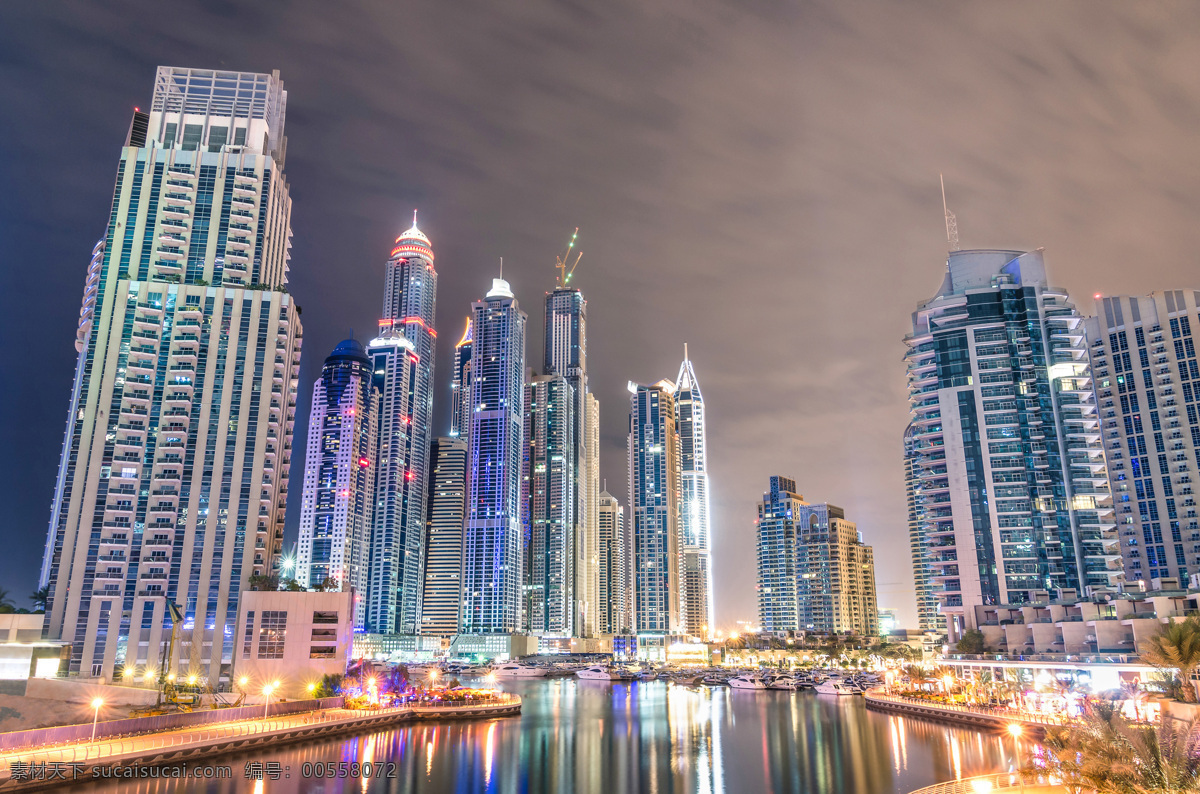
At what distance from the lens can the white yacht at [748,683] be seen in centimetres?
17312

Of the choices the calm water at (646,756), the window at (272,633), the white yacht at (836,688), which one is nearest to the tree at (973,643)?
the calm water at (646,756)

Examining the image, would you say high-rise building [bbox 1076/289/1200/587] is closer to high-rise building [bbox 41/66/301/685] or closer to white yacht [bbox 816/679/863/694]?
white yacht [bbox 816/679/863/694]

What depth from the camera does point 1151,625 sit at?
8481 cm

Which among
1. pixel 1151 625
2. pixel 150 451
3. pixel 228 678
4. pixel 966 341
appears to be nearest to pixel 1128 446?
pixel 966 341

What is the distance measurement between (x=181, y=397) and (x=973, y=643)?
413 ft

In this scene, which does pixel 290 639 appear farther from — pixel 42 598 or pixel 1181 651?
pixel 1181 651

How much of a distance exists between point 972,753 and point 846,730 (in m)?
25.0

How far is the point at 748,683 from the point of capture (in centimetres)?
17575

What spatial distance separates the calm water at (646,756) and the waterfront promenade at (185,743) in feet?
5.96

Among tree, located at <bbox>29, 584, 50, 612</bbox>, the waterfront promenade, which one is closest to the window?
the waterfront promenade

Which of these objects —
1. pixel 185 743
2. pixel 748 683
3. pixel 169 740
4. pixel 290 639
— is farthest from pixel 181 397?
pixel 748 683

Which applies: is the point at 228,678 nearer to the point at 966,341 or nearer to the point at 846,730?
the point at 846,730

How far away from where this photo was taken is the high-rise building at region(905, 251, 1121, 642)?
393 feet

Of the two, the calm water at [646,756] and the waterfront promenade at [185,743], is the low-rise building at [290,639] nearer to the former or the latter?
the waterfront promenade at [185,743]
